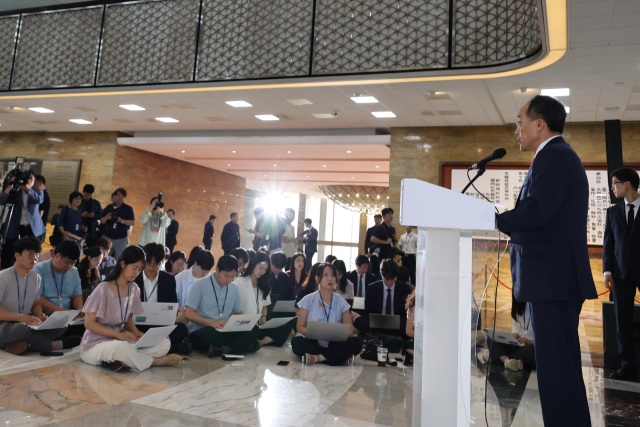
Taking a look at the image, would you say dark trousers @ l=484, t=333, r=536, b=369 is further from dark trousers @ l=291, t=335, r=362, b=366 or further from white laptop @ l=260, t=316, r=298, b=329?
white laptop @ l=260, t=316, r=298, b=329

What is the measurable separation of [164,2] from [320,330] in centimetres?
595

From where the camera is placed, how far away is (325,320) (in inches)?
166

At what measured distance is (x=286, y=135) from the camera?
374 inches

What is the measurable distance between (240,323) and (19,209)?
384 cm

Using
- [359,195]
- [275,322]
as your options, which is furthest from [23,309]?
[359,195]

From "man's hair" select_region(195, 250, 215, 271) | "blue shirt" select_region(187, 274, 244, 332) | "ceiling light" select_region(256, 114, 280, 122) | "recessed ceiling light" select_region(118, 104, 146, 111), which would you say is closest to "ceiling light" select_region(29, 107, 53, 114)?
"recessed ceiling light" select_region(118, 104, 146, 111)

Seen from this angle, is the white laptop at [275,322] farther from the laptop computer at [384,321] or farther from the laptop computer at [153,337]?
the laptop computer at [153,337]

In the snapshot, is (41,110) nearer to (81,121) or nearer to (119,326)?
(81,121)

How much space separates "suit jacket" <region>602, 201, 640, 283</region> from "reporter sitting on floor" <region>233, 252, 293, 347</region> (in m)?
2.87

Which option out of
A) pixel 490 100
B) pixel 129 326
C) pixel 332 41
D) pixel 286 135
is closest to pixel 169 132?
pixel 286 135

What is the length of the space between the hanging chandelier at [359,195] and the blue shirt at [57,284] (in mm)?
11898

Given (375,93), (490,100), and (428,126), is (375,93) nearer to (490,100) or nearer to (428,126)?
(490,100)

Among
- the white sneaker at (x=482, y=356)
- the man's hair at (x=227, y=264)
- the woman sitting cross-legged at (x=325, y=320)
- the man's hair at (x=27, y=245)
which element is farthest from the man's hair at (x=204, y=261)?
the white sneaker at (x=482, y=356)

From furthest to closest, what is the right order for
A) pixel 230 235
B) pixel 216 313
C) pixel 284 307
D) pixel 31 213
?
pixel 230 235 < pixel 31 213 < pixel 284 307 < pixel 216 313
